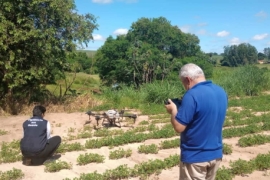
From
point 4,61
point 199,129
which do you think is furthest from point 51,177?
point 4,61

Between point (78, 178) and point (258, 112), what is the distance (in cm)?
960

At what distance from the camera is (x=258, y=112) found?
12883 millimetres

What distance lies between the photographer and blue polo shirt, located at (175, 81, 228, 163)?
308 cm

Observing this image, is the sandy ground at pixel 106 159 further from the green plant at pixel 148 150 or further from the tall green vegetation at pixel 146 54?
the tall green vegetation at pixel 146 54

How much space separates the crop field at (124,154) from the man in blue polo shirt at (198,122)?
2.35m

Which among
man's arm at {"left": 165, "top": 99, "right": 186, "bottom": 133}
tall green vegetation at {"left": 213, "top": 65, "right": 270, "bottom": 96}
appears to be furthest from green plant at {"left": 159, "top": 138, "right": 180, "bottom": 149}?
tall green vegetation at {"left": 213, "top": 65, "right": 270, "bottom": 96}

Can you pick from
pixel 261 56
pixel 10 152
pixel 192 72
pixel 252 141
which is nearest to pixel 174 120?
pixel 192 72

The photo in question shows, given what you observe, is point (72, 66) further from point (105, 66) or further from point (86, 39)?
point (105, 66)

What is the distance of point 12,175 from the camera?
5.57 metres

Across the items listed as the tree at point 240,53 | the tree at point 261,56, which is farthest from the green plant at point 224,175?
the tree at point 261,56

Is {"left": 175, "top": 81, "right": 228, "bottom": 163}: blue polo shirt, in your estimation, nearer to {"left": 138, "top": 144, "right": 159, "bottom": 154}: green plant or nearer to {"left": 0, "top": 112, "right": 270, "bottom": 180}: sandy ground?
{"left": 0, "top": 112, "right": 270, "bottom": 180}: sandy ground

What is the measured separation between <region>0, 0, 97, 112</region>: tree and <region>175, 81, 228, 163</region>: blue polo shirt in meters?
9.12

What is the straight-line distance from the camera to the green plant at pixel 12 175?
216 inches

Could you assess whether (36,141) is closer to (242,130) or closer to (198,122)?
(198,122)
